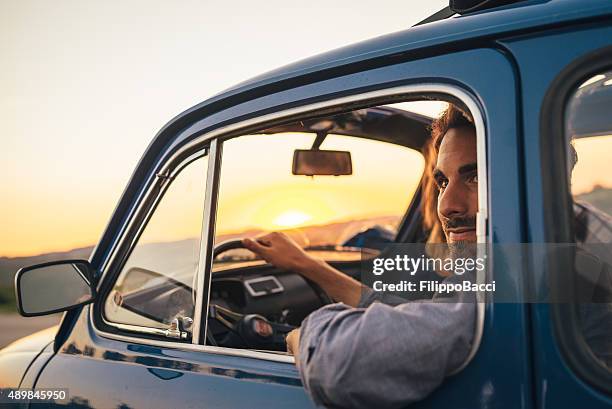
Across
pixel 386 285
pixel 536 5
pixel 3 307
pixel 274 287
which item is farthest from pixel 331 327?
pixel 3 307

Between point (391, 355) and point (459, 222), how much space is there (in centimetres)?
45

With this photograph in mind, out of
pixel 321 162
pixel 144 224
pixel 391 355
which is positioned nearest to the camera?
pixel 391 355

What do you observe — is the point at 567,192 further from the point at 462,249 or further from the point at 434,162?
the point at 434,162

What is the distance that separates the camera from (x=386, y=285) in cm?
155

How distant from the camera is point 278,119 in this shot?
70.7 inches

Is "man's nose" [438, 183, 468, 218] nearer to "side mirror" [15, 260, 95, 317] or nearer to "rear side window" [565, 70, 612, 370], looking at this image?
"rear side window" [565, 70, 612, 370]

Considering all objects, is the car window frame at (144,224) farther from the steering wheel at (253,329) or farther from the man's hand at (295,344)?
the man's hand at (295,344)

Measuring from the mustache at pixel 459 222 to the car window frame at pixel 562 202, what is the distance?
0.84 feet

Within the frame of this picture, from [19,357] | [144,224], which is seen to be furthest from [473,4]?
[19,357]

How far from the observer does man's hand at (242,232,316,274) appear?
77.7 inches

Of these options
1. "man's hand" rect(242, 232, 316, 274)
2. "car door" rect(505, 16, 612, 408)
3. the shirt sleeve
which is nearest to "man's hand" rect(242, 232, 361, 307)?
"man's hand" rect(242, 232, 316, 274)

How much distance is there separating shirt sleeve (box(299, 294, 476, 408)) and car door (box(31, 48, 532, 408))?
0.04 metres

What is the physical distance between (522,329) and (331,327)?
37 centimetres

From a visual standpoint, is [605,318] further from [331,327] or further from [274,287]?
[274,287]
